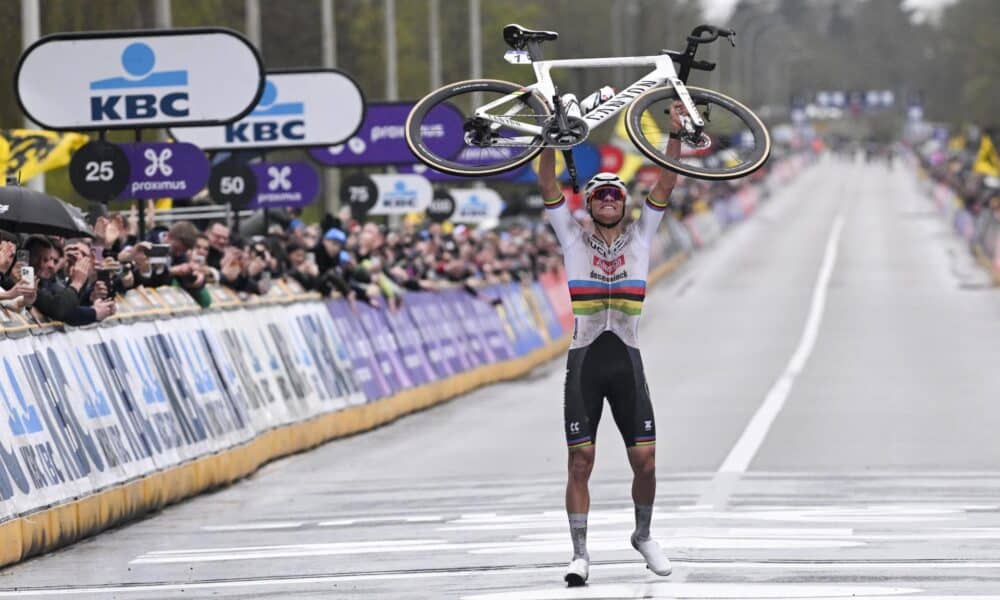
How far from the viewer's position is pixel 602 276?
11117 mm

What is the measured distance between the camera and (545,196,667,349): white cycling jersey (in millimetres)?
11086

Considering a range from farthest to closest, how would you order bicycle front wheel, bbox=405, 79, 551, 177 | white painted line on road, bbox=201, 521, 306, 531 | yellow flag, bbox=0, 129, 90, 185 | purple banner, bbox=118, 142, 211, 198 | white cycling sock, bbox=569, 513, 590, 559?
1. yellow flag, bbox=0, 129, 90, 185
2. purple banner, bbox=118, 142, 211, 198
3. white painted line on road, bbox=201, 521, 306, 531
4. bicycle front wheel, bbox=405, 79, 551, 177
5. white cycling sock, bbox=569, 513, 590, 559

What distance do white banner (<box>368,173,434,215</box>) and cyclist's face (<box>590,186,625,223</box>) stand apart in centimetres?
2162

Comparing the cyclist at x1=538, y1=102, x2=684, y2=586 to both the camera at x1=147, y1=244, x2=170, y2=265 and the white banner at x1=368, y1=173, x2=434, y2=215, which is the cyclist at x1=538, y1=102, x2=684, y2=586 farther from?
the white banner at x1=368, y1=173, x2=434, y2=215

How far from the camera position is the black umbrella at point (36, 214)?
1443 centimetres

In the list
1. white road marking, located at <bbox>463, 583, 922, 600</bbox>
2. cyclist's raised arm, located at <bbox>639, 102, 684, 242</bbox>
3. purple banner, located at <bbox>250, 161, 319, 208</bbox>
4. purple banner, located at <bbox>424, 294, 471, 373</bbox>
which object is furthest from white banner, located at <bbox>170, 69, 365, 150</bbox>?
white road marking, located at <bbox>463, 583, 922, 600</bbox>

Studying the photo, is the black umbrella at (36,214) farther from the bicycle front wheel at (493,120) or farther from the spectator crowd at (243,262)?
the bicycle front wheel at (493,120)

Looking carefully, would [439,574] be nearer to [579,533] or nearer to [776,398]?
[579,533]

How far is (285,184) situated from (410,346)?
308 centimetres

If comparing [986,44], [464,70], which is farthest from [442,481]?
[986,44]

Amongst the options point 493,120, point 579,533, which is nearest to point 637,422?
point 579,533

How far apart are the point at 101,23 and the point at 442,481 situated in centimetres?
3187

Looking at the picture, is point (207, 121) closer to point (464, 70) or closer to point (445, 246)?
point (445, 246)

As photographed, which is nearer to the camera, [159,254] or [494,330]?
[159,254]
